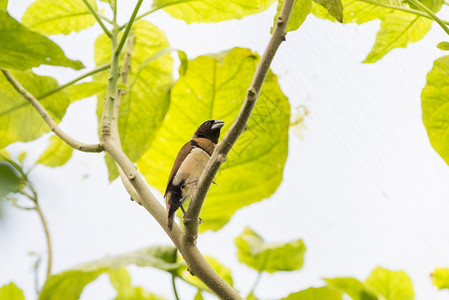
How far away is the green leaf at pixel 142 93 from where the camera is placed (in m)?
0.66

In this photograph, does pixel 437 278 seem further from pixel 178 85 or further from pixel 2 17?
pixel 2 17

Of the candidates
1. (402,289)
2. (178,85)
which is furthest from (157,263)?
(402,289)

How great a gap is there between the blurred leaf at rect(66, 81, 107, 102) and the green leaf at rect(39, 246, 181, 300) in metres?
0.24

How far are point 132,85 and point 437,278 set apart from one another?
1.54ft

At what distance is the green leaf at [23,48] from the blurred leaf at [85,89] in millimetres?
175

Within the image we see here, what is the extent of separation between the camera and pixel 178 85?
26.5 inches

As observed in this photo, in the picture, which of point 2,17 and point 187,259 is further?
point 2,17

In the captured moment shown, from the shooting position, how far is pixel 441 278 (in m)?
0.66

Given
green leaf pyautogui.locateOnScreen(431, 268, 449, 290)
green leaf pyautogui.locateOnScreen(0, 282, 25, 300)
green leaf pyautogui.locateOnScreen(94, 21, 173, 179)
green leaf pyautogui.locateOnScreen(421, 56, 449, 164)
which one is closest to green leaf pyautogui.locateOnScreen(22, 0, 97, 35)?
green leaf pyautogui.locateOnScreen(94, 21, 173, 179)

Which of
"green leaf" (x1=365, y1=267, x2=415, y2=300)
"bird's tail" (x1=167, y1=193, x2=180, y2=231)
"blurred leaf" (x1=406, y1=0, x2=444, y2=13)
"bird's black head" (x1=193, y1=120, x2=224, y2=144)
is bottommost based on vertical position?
"green leaf" (x1=365, y1=267, x2=415, y2=300)

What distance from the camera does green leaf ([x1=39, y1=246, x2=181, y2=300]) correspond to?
534 mm

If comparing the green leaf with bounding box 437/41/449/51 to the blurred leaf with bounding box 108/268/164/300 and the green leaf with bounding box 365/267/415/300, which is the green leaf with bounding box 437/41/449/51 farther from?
the blurred leaf with bounding box 108/268/164/300

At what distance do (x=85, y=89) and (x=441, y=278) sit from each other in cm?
52

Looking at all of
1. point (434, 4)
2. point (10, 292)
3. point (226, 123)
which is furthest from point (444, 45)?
point (10, 292)
